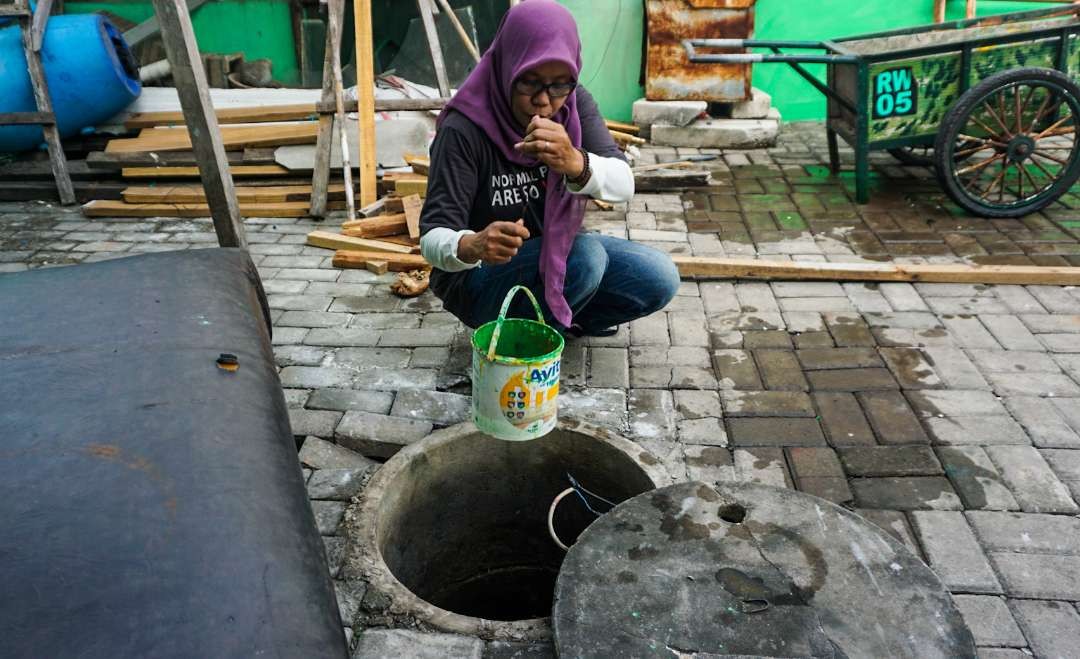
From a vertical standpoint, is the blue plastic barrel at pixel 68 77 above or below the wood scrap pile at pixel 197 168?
above

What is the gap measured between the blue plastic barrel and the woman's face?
5052 mm

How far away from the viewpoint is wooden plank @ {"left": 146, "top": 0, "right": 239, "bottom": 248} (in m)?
3.43

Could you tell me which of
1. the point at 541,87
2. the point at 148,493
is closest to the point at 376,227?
the point at 541,87

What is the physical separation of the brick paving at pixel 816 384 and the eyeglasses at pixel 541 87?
4.16 ft

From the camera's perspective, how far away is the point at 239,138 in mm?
6344

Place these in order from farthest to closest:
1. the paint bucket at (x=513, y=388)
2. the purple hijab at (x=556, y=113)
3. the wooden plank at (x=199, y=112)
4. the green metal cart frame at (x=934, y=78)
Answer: the green metal cart frame at (x=934, y=78) → the wooden plank at (x=199, y=112) → the purple hijab at (x=556, y=113) → the paint bucket at (x=513, y=388)

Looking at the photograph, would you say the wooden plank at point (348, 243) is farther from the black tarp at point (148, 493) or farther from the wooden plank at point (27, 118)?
the black tarp at point (148, 493)

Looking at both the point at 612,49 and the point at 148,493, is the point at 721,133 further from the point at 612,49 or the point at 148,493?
the point at 148,493

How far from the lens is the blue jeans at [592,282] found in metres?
3.21

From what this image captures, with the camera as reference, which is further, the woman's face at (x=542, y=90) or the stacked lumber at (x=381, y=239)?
the stacked lumber at (x=381, y=239)

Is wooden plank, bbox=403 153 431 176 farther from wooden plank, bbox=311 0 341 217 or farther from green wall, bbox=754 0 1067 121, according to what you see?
green wall, bbox=754 0 1067 121

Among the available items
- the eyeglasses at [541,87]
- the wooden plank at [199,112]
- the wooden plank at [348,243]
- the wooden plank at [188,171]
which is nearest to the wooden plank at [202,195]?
the wooden plank at [188,171]

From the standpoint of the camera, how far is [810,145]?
7582 mm

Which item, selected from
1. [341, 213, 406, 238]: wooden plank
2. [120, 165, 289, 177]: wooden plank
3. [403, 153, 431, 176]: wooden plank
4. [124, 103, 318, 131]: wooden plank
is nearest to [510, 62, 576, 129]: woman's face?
[341, 213, 406, 238]: wooden plank
